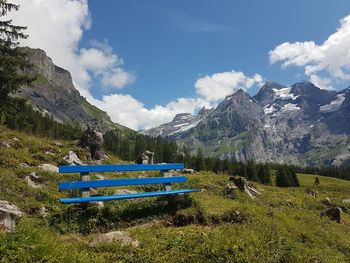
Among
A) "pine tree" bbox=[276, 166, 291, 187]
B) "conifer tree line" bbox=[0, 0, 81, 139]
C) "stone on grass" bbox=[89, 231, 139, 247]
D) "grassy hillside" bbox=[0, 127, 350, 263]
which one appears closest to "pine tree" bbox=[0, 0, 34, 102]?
"conifer tree line" bbox=[0, 0, 81, 139]

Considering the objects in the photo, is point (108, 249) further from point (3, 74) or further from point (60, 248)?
point (3, 74)

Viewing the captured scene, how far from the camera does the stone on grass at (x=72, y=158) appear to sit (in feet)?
92.1

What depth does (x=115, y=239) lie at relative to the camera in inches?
474

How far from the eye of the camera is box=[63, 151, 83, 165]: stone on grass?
28072 millimetres

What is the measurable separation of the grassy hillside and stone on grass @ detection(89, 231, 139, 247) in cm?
20

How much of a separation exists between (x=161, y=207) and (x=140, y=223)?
164 cm

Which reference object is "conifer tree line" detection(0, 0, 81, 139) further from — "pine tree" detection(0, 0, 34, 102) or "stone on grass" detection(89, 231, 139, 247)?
"stone on grass" detection(89, 231, 139, 247)

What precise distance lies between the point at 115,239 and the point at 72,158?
1792 centimetres

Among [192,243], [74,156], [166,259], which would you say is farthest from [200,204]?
[74,156]

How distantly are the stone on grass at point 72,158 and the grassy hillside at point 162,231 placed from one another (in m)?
6.60

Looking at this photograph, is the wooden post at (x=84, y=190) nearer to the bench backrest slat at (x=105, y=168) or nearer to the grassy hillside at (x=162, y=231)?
the bench backrest slat at (x=105, y=168)

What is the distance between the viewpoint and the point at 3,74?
96.9ft

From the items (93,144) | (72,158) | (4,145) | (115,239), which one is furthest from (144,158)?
(115,239)

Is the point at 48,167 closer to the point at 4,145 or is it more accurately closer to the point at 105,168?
the point at 4,145
